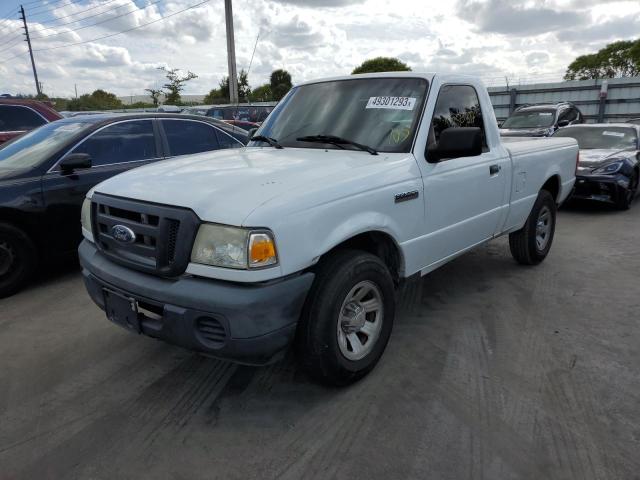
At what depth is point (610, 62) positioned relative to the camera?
194 feet

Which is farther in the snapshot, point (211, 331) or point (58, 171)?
point (58, 171)

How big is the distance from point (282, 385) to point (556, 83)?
2169 cm

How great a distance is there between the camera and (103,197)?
2842mm

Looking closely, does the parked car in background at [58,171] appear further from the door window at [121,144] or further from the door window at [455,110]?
the door window at [455,110]

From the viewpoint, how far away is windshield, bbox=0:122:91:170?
4719 mm

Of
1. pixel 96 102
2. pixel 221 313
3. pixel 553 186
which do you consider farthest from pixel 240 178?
pixel 96 102

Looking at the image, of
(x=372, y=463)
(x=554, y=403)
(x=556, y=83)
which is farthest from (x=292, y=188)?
(x=556, y=83)

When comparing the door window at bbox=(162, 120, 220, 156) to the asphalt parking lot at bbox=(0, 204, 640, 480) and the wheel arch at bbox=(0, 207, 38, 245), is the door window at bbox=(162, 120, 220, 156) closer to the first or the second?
the wheel arch at bbox=(0, 207, 38, 245)

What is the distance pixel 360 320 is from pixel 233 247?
0.99 meters

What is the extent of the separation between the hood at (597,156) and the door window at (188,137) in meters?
6.18

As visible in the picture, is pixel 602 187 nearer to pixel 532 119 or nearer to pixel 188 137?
pixel 532 119

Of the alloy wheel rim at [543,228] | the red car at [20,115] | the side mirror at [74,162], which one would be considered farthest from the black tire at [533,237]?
the red car at [20,115]

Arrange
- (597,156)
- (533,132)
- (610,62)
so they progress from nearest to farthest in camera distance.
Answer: (597,156) < (533,132) < (610,62)

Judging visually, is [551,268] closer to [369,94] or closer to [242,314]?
[369,94]
